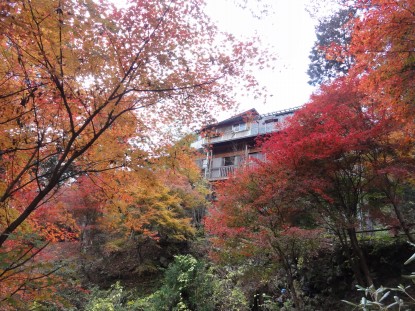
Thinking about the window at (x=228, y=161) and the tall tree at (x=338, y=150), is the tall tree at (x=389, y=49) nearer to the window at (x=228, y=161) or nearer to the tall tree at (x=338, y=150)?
the tall tree at (x=338, y=150)

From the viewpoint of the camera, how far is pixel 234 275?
1012cm

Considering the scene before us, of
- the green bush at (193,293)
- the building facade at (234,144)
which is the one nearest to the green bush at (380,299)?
A: the green bush at (193,293)

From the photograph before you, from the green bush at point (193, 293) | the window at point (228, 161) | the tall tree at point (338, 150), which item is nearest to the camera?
the tall tree at point (338, 150)

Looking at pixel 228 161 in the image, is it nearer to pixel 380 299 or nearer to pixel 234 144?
pixel 234 144

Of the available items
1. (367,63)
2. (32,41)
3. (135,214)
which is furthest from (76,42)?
(135,214)

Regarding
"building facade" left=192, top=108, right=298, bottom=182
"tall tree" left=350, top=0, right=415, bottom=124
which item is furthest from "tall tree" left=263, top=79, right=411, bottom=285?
"building facade" left=192, top=108, right=298, bottom=182

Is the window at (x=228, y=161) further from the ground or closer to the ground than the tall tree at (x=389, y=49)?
further from the ground

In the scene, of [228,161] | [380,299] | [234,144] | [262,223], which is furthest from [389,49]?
[228,161]

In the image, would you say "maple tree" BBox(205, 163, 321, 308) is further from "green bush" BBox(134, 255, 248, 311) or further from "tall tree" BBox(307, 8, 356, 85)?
"tall tree" BBox(307, 8, 356, 85)

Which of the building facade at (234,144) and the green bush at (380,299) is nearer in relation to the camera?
the green bush at (380,299)

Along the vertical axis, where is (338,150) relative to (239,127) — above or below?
below

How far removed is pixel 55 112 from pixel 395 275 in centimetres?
843

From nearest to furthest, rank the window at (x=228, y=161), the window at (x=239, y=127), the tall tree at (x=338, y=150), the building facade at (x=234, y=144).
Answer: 1. the tall tree at (x=338, y=150)
2. the building facade at (x=234, y=144)
3. the window at (x=228, y=161)
4. the window at (x=239, y=127)

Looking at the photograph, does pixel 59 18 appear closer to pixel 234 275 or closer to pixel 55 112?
pixel 55 112
